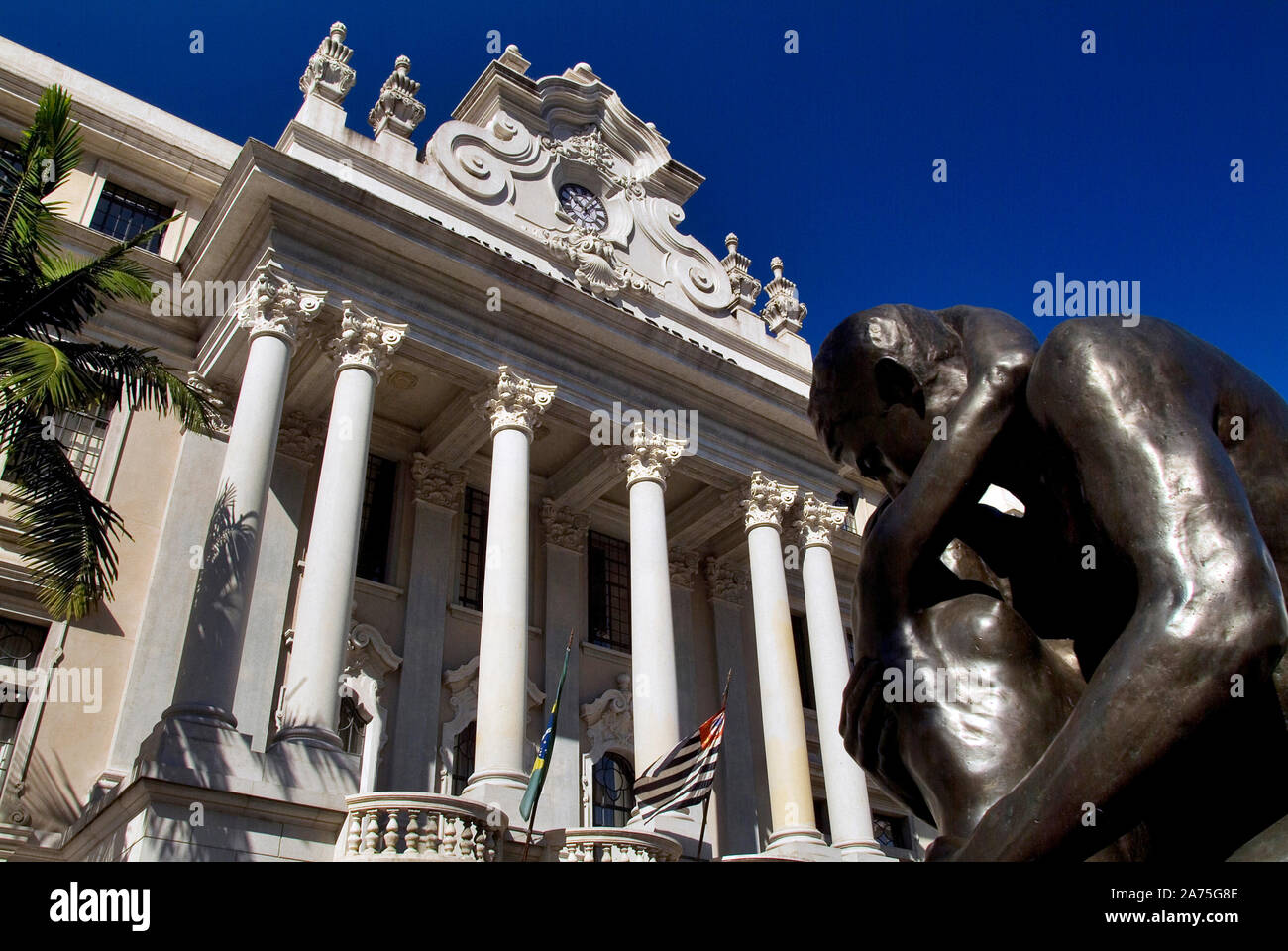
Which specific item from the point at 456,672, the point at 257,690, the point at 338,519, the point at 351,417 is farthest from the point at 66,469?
the point at 456,672

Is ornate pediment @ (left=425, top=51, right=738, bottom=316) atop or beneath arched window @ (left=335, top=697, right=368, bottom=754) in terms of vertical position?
atop

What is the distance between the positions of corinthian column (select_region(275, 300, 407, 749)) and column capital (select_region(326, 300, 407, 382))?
0.02 m

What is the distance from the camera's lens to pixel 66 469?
10445 mm

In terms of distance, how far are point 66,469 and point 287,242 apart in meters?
6.72

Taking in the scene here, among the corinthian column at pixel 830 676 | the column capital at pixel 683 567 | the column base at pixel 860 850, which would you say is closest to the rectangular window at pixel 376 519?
the column capital at pixel 683 567

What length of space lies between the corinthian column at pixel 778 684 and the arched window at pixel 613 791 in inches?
112

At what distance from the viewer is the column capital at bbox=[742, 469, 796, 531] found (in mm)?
20391

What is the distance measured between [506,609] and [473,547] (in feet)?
18.7

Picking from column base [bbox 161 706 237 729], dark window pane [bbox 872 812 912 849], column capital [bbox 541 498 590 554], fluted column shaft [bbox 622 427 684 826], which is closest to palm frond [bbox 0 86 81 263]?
column base [bbox 161 706 237 729]

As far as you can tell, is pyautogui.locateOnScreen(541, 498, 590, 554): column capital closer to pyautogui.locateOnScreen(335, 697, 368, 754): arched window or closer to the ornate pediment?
the ornate pediment

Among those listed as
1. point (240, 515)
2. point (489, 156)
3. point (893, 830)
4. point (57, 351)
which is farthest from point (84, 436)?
point (893, 830)

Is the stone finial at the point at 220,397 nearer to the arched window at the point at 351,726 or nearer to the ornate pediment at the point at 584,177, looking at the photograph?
the arched window at the point at 351,726
